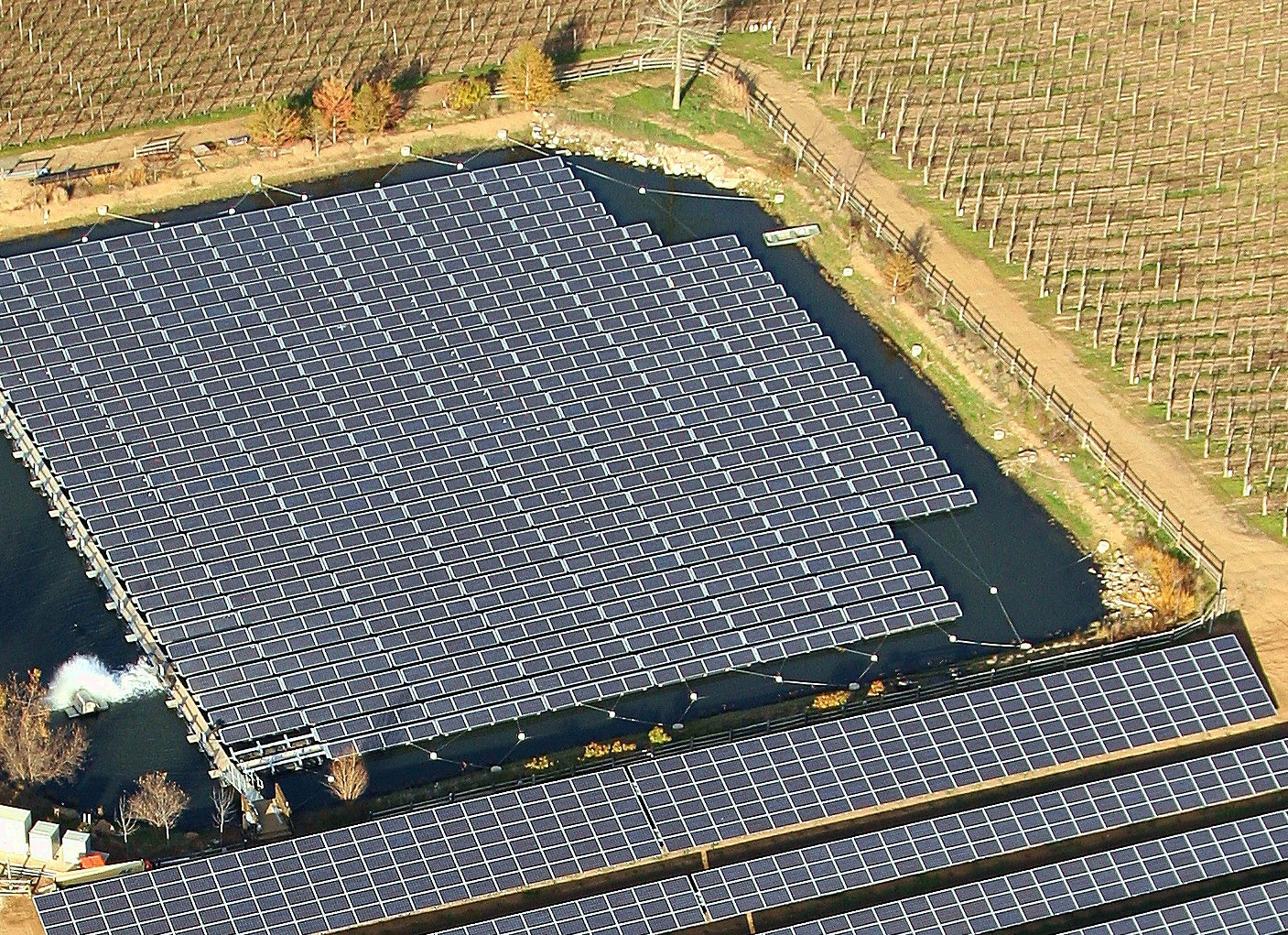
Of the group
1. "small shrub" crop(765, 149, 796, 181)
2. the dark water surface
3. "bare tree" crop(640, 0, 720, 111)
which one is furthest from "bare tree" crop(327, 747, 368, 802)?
"bare tree" crop(640, 0, 720, 111)

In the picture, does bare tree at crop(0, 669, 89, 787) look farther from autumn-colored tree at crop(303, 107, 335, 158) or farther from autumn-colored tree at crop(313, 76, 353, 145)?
autumn-colored tree at crop(313, 76, 353, 145)

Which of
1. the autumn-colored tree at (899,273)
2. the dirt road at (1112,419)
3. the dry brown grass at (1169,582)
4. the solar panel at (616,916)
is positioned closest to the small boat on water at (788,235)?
the dirt road at (1112,419)

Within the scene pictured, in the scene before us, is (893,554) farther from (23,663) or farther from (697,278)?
(23,663)

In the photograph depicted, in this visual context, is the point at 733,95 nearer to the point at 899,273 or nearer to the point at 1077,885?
the point at 899,273

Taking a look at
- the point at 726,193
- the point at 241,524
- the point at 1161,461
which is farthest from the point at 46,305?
the point at 1161,461

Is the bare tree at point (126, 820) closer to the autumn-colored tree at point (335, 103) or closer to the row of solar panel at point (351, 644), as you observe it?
the row of solar panel at point (351, 644)

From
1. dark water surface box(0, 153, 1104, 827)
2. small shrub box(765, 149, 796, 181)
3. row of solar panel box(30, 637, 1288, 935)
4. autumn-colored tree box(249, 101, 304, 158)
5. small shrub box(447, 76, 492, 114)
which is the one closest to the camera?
row of solar panel box(30, 637, 1288, 935)

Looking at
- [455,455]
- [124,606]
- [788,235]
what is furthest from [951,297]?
[124,606]
